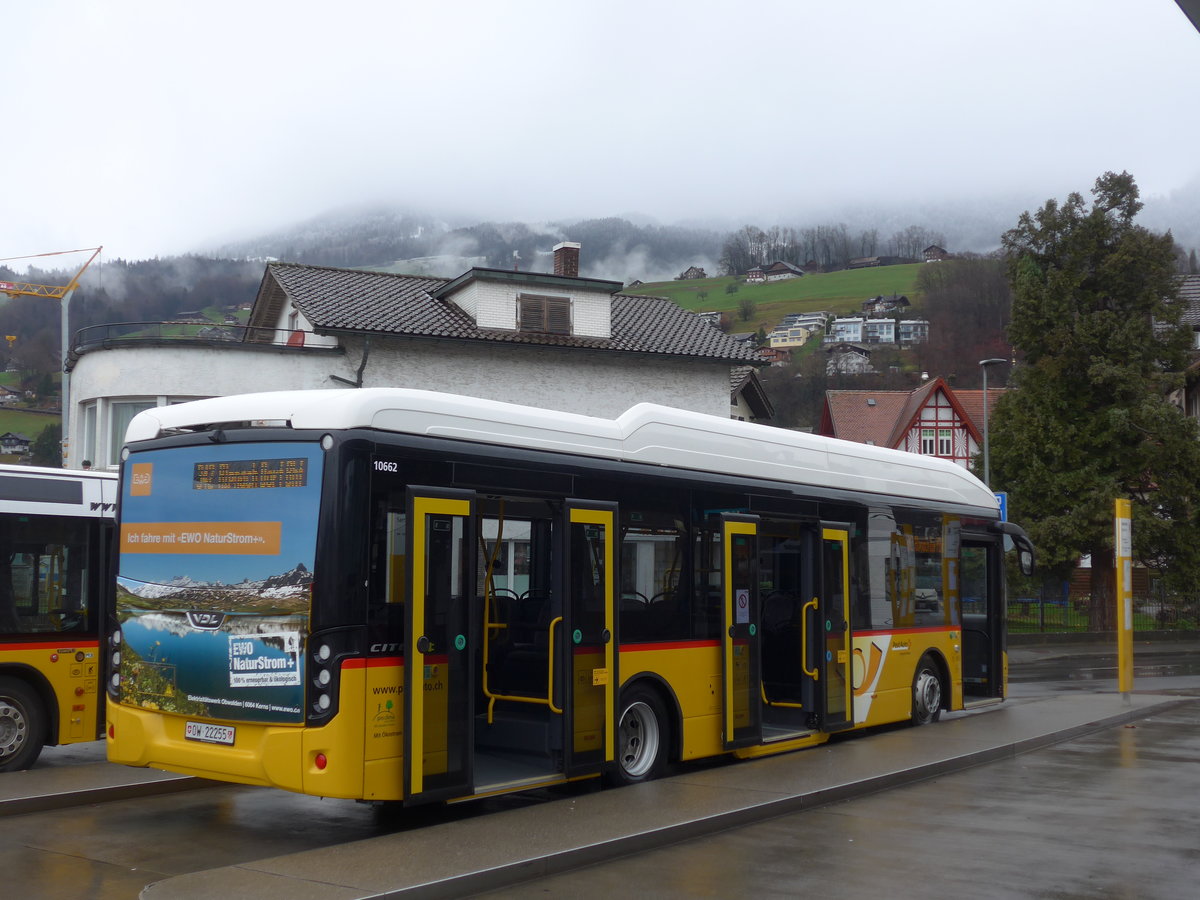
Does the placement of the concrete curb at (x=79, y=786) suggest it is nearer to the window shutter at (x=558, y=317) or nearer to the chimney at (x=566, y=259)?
the window shutter at (x=558, y=317)

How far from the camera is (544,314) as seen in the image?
1336 inches

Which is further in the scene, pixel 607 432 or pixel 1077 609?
pixel 1077 609

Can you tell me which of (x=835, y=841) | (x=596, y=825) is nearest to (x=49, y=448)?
(x=596, y=825)

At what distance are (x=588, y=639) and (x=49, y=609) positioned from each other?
549cm

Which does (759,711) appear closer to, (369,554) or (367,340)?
(369,554)

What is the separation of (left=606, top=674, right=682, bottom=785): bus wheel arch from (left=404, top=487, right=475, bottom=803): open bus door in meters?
2.03

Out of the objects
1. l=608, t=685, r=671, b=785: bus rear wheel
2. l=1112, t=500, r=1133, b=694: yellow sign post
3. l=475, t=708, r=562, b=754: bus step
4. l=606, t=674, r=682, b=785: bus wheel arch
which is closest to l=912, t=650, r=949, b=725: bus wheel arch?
l=606, t=674, r=682, b=785: bus wheel arch

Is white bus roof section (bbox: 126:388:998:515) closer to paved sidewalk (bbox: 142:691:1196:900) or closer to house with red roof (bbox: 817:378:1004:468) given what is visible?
paved sidewalk (bbox: 142:691:1196:900)

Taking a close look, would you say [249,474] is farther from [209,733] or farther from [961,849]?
[961,849]

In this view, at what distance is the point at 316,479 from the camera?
26.9 ft

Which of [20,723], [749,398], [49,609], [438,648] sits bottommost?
[20,723]

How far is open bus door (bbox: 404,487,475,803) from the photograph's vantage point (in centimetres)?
827

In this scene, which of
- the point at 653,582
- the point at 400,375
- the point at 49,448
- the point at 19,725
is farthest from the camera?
the point at 49,448

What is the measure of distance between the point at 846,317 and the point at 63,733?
140392 millimetres
